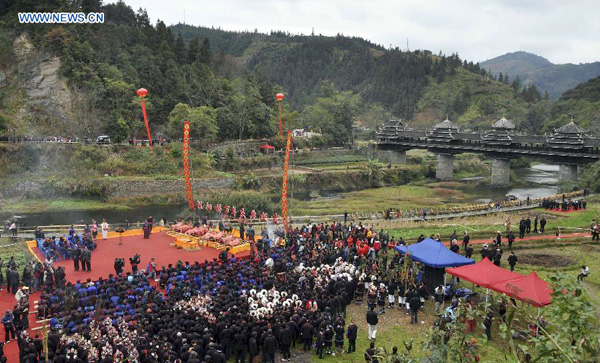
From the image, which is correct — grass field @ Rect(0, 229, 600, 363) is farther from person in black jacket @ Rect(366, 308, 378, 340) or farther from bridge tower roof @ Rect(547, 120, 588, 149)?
bridge tower roof @ Rect(547, 120, 588, 149)

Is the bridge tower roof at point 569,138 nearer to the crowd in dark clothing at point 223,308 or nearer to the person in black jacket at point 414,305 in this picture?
the crowd in dark clothing at point 223,308

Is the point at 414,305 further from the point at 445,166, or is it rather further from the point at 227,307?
the point at 445,166

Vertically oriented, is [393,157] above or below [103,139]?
below

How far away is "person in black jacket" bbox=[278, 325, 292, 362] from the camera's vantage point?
54.5 ft

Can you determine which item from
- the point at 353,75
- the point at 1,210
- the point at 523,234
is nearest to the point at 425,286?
the point at 523,234

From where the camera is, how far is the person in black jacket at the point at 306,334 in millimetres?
17156

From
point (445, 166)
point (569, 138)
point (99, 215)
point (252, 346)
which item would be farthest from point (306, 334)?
point (445, 166)

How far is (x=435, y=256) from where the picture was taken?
2177 centimetres

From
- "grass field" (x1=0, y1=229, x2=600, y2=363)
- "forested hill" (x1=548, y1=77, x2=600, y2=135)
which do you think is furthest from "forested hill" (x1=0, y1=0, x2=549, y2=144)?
"grass field" (x1=0, y1=229, x2=600, y2=363)

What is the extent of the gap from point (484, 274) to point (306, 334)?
7403 millimetres

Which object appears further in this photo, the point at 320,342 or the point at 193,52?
the point at 193,52

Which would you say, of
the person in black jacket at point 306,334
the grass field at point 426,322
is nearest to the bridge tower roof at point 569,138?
the grass field at point 426,322

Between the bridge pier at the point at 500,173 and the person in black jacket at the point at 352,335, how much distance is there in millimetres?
53392

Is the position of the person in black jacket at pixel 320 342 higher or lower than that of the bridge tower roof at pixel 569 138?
lower
